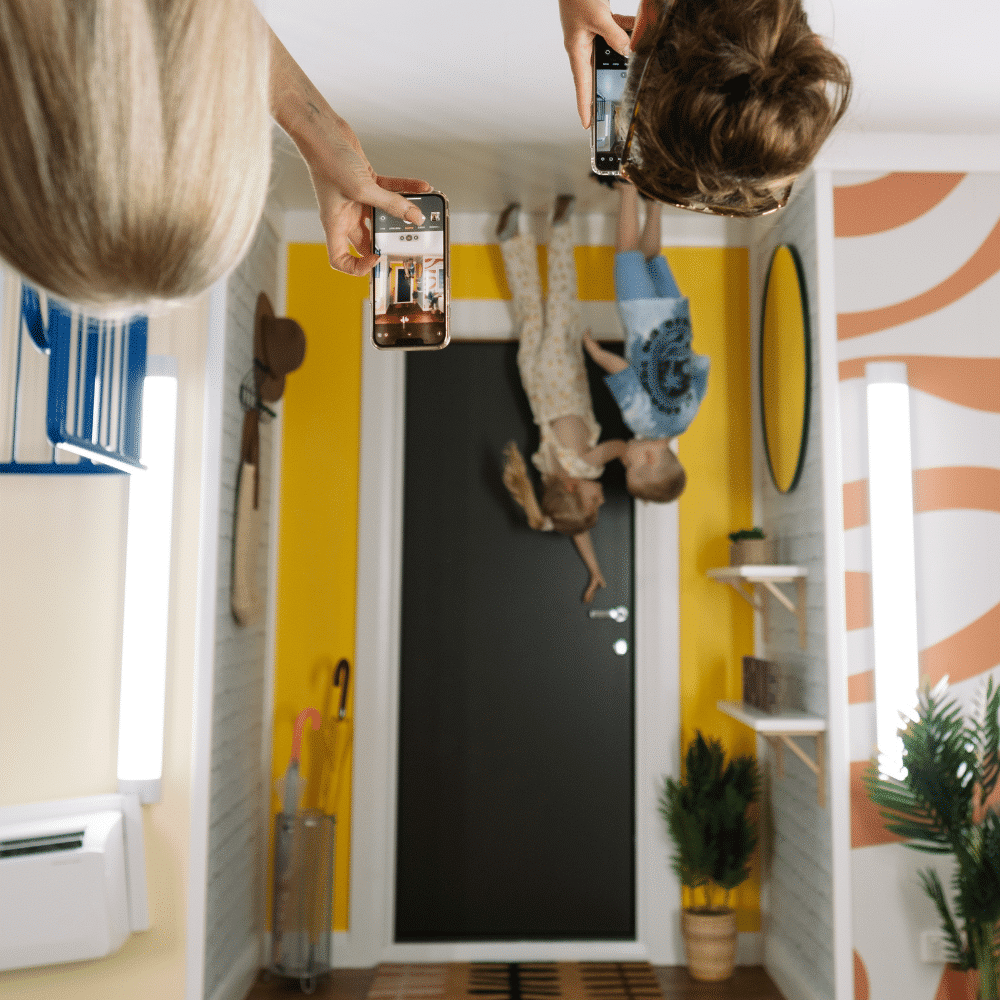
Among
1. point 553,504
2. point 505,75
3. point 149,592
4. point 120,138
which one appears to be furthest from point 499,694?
point 120,138

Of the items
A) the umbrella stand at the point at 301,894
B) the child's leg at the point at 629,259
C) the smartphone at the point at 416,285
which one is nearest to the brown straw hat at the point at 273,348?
the child's leg at the point at 629,259

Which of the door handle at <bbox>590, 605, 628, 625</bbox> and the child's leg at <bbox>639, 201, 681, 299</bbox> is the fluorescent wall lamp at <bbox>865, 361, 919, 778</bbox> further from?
the door handle at <bbox>590, 605, 628, 625</bbox>

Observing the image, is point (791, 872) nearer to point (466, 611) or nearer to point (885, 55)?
point (466, 611)

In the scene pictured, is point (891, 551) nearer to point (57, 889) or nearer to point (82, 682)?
point (82, 682)

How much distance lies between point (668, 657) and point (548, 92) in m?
1.96

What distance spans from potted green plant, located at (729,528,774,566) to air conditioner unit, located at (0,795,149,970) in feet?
6.71

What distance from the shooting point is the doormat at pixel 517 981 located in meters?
2.88

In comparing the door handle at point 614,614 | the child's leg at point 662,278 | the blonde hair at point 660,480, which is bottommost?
the door handle at point 614,614

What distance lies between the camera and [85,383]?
6.23ft

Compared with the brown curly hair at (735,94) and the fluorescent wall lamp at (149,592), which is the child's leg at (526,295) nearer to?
the fluorescent wall lamp at (149,592)

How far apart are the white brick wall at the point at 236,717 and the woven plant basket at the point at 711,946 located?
1.50 meters

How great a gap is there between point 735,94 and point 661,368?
7.70 feet

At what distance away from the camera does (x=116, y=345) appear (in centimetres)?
222

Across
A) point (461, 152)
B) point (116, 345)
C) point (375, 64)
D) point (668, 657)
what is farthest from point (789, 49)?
point (668, 657)
